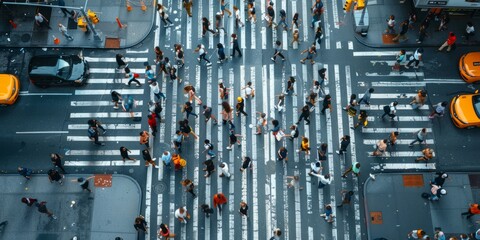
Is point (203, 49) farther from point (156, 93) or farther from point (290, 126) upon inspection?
point (290, 126)

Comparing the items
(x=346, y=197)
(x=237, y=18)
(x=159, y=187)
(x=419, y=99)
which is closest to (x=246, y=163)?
(x=159, y=187)

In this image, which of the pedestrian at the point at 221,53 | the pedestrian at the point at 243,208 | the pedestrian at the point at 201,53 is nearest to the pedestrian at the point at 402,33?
the pedestrian at the point at 221,53

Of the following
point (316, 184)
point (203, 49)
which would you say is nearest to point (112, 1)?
point (203, 49)

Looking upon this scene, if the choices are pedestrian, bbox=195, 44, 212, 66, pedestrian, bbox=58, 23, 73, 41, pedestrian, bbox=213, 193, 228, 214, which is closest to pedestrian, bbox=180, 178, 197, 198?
pedestrian, bbox=213, 193, 228, 214

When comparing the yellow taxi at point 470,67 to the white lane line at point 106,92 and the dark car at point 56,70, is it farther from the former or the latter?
the dark car at point 56,70

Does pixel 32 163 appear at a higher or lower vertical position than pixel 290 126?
lower

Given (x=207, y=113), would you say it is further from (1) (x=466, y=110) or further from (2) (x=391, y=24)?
(1) (x=466, y=110)

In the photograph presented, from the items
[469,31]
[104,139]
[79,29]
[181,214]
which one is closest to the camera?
[181,214]

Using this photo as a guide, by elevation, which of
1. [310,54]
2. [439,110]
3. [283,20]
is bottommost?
[439,110]

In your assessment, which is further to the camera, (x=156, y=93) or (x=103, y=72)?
(x=103, y=72)
